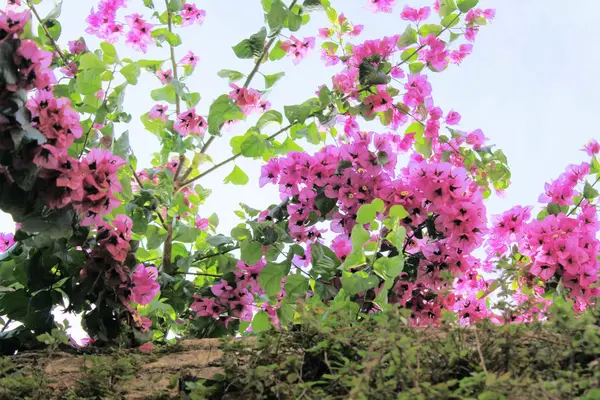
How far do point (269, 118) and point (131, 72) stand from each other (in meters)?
0.50

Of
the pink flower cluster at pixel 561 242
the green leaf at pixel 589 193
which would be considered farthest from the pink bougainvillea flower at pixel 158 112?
the green leaf at pixel 589 193

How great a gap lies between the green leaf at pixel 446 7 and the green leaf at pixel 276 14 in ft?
1.95

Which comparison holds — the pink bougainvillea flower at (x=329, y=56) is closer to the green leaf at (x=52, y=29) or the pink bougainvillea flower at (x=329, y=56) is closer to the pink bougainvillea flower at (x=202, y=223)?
the pink bougainvillea flower at (x=202, y=223)

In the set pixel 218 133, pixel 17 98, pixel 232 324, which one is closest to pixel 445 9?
pixel 218 133

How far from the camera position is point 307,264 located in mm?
2148

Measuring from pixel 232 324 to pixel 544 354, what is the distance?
4.58ft

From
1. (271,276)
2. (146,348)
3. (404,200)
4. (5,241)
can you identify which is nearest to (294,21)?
(404,200)

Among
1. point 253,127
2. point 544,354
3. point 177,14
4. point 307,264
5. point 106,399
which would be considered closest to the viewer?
point 544,354

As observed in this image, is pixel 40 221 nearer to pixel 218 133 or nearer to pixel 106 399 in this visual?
pixel 106 399

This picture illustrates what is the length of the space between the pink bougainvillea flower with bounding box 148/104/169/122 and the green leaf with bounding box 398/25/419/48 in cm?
99

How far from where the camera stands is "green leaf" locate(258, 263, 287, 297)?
6.69 feet

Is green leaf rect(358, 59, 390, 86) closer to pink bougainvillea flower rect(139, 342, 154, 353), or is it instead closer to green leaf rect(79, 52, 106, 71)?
green leaf rect(79, 52, 106, 71)

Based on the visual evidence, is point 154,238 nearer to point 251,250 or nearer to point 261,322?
point 251,250

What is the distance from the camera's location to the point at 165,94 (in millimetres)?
2627
